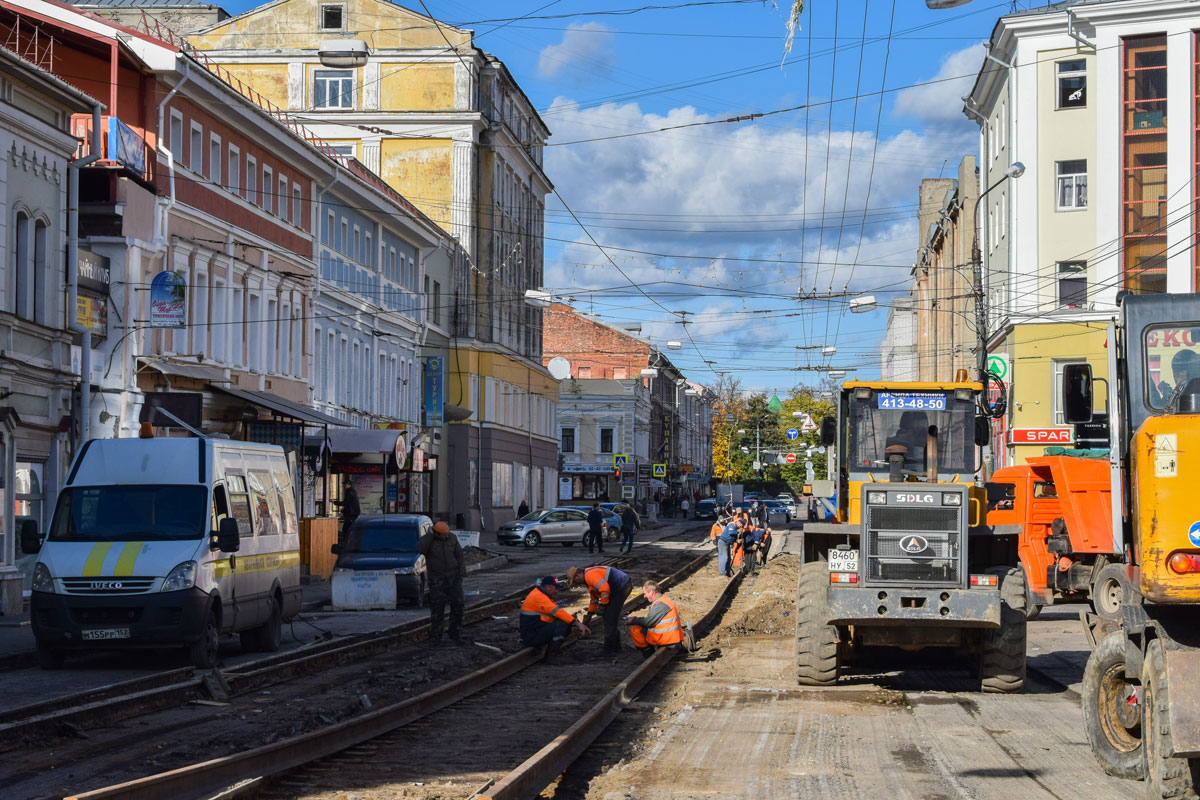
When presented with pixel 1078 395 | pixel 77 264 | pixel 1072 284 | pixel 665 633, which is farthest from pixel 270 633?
pixel 1072 284

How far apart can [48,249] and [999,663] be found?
18.0 m

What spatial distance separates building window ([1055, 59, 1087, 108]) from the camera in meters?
48.0

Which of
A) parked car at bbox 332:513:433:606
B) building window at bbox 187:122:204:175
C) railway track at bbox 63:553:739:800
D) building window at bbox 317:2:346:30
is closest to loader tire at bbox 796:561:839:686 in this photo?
railway track at bbox 63:553:739:800

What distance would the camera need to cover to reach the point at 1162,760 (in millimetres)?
9047

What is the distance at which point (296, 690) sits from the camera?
15992mm

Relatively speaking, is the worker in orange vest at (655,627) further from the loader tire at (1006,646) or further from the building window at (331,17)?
the building window at (331,17)

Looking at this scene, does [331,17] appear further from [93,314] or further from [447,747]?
[447,747]

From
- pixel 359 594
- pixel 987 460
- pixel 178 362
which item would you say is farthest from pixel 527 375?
pixel 987 460

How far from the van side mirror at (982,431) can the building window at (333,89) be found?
47573mm

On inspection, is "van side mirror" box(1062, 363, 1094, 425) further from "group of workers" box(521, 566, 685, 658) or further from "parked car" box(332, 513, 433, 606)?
"parked car" box(332, 513, 433, 606)

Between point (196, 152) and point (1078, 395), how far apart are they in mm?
27439

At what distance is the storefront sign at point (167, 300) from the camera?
2905cm

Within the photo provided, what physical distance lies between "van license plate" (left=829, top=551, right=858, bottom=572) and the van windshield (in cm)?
738

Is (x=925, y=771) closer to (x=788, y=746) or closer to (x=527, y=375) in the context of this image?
(x=788, y=746)
